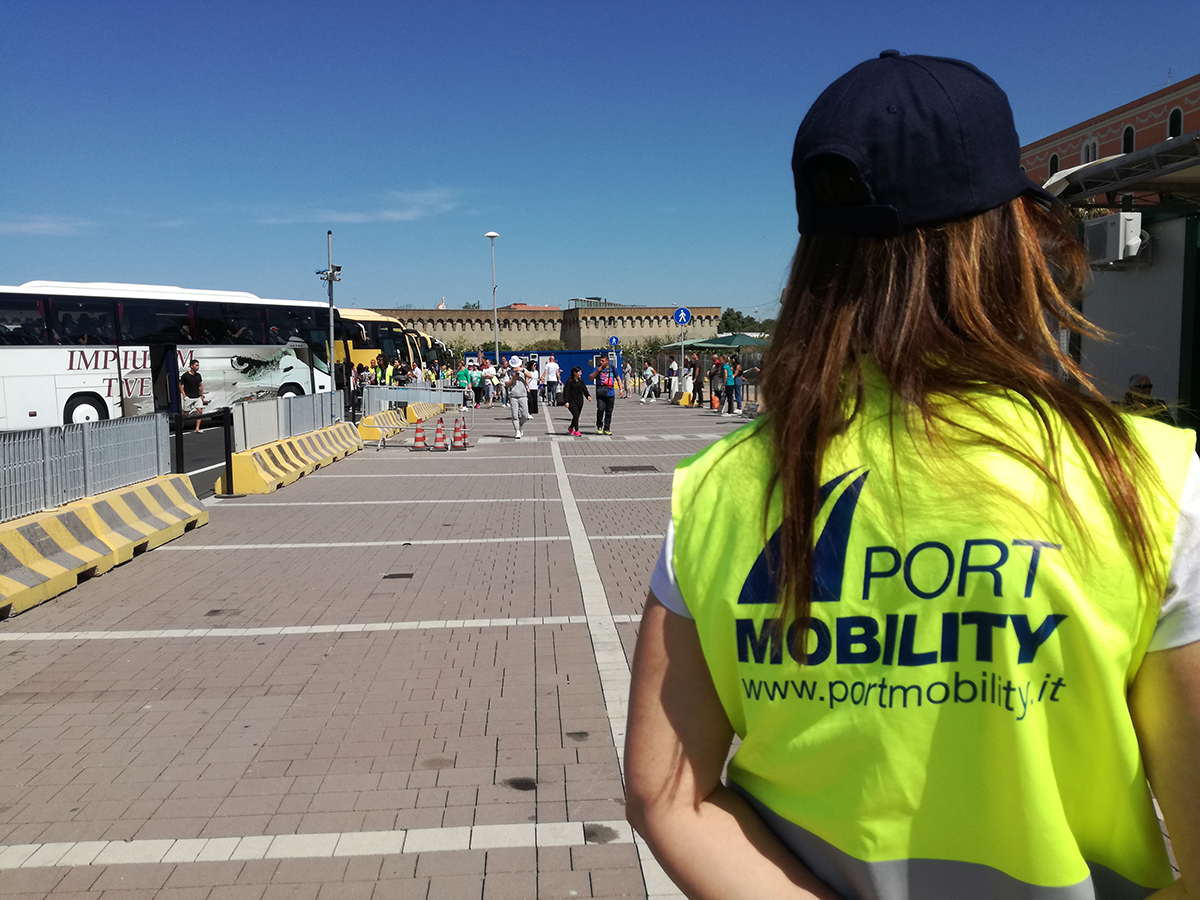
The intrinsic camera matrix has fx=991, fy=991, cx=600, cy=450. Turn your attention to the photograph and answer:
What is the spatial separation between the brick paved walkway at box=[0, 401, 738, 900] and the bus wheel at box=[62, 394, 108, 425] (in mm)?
15726

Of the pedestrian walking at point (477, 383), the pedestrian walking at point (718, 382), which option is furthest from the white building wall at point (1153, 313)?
the pedestrian walking at point (477, 383)

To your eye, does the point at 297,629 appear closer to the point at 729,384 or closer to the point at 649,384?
the point at 729,384

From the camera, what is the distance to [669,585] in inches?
45.5

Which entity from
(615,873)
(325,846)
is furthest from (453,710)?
(615,873)

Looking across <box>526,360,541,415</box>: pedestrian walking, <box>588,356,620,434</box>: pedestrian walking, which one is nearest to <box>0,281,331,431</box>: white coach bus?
<box>526,360,541,415</box>: pedestrian walking

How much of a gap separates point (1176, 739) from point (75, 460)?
30.4 feet

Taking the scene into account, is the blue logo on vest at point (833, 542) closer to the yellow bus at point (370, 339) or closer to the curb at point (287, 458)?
the curb at point (287, 458)

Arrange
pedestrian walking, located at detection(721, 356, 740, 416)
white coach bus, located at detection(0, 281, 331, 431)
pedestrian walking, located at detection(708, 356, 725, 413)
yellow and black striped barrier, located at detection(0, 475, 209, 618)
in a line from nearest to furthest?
yellow and black striped barrier, located at detection(0, 475, 209, 618), white coach bus, located at detection(0, 281, 331, 431), pedestrian walking, located at detection(721, 356, 740, 416), pedestrian walking, located at detection(708, 356, 725, 413)

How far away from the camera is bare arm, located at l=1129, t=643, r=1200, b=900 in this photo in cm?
100

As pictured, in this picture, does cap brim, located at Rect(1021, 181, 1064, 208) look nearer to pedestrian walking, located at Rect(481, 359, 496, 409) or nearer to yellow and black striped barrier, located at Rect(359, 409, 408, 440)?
yellow and black striped barrier, located at Rect(359, 409, 408, 440)

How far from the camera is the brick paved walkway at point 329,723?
11.6ft

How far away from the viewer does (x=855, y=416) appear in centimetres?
111

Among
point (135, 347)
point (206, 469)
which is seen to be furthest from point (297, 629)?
point (135, 347)

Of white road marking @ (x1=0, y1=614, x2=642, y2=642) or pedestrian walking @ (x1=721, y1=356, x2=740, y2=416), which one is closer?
white road marking @ (x1=0, y1=614, x2=642, y2=642)
